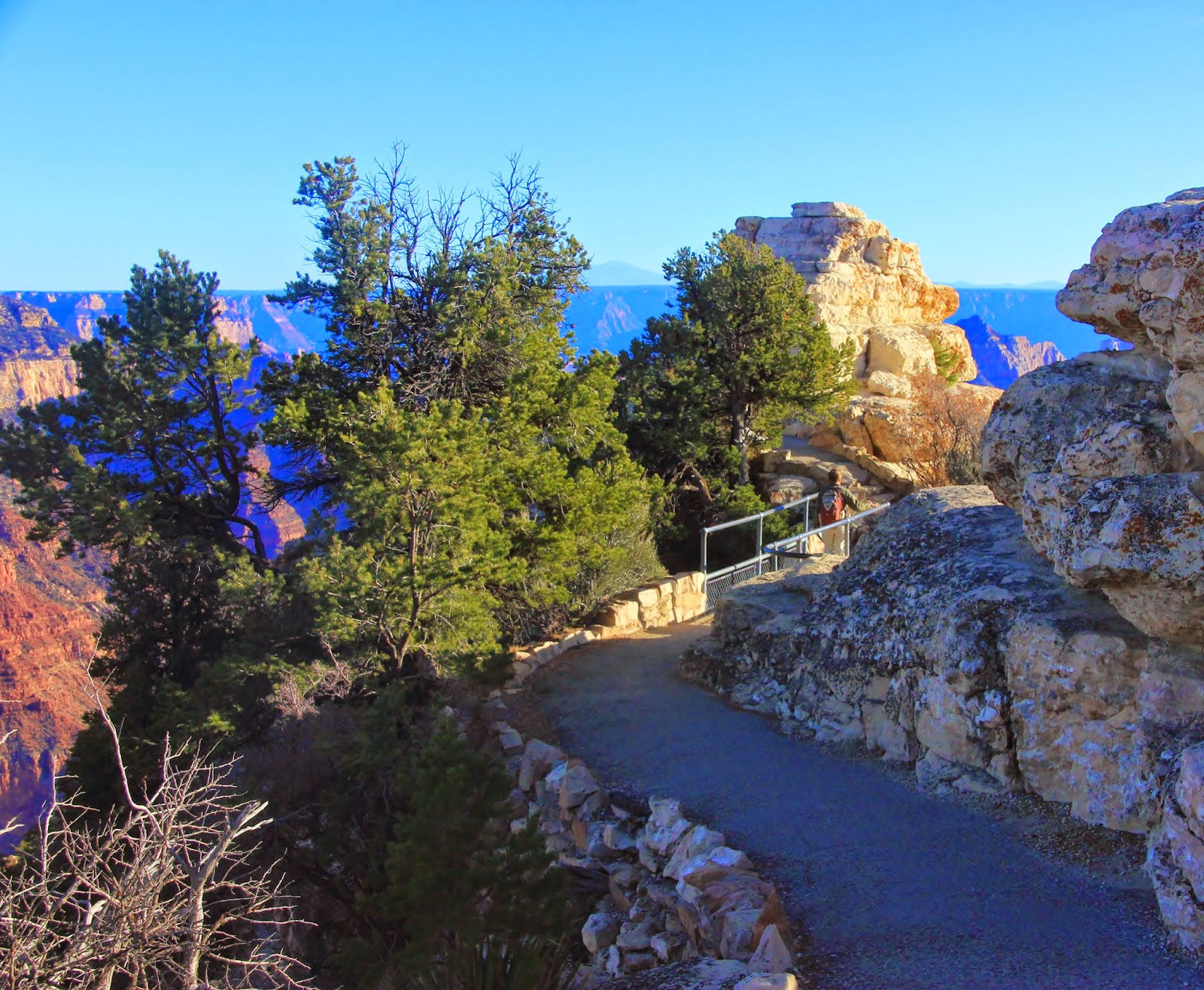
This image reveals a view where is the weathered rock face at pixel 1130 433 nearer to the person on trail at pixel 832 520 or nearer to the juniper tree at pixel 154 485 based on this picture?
the person on trail at pixel 832 520

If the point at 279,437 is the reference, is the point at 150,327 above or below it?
above

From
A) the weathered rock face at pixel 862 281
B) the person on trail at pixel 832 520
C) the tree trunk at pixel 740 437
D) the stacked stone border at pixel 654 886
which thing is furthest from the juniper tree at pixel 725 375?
the stacked stone border at pixel 654 886

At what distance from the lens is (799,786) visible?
736 cm

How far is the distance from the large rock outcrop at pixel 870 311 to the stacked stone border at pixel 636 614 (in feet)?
28.8

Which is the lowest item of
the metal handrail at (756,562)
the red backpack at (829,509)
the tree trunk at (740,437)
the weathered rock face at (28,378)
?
the metal handrail at (756,562)

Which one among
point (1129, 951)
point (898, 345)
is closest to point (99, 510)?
point (1129, 951)

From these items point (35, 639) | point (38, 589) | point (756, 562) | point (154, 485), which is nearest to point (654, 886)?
point (756, 562)

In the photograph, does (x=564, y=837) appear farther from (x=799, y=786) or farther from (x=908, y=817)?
(x=908, y=817)

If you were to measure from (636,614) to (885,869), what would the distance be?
7.67 metres

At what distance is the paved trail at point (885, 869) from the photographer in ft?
15.5

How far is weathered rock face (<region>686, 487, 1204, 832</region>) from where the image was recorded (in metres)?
6.00

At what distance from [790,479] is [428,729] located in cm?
1340

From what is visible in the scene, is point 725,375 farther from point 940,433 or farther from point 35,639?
point 35,639

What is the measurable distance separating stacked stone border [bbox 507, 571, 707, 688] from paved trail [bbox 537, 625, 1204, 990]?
2443mm
